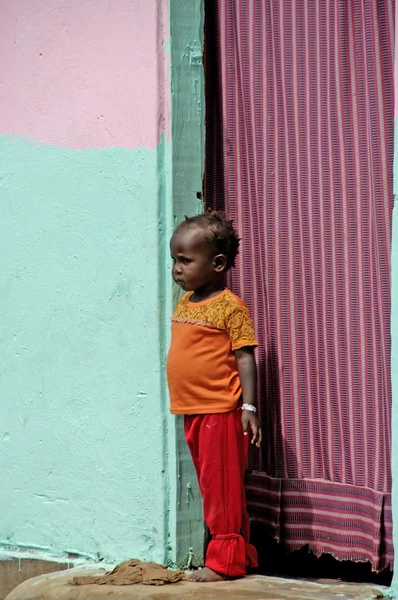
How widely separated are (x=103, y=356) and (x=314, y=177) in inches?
46.8

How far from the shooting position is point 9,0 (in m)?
4.87

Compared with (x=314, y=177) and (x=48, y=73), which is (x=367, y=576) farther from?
(x=48, y=73)

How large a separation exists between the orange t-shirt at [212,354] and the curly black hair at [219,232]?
16cm

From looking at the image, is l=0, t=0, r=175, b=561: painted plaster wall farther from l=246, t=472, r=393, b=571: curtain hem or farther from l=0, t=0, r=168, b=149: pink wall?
l=246, t=472, r=393, b=571: curtain hem

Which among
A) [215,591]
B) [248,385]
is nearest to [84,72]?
[248,385]

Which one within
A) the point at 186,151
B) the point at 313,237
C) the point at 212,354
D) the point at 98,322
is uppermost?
the point at 186,151

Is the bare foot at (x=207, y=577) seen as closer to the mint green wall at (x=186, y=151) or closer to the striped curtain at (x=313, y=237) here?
the mint green wall at (x=186, y=151)

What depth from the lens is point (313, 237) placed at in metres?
4.26

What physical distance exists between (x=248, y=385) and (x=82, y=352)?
2.98ft

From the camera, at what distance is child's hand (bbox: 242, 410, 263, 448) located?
407 cm

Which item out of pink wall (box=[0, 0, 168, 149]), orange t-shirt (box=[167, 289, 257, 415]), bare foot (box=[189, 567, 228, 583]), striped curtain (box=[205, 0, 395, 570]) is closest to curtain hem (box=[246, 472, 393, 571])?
striped curtain (box=[205, 0, 395, 570])

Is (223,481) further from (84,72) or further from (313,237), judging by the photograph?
(84,72)

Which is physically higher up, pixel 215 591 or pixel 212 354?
pixel 212 354

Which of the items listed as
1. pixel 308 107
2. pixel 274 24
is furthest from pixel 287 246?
pixel 274 24
